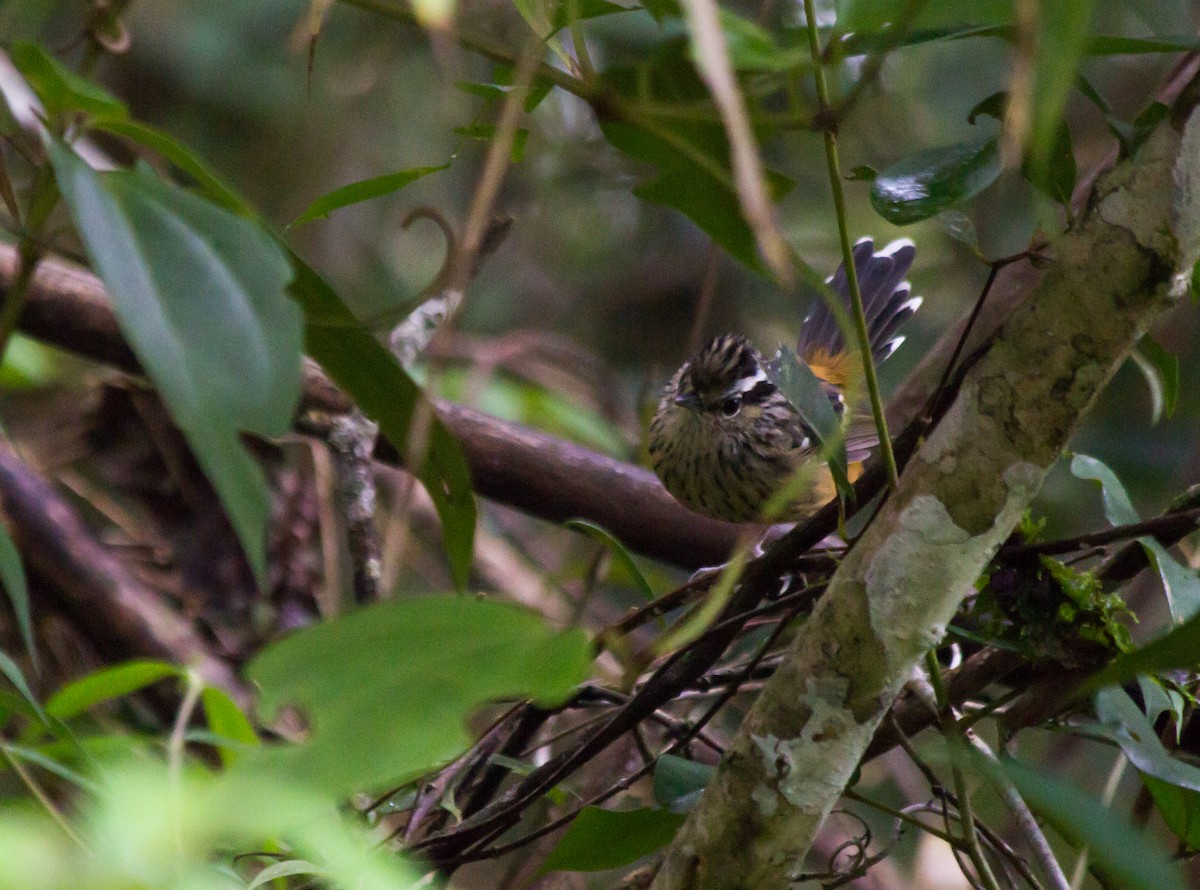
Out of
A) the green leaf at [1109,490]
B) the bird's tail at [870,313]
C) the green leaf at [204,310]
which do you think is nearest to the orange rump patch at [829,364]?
the bird's tail at [870,313]

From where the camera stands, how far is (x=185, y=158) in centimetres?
123

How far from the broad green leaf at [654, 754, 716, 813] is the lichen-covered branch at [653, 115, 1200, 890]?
239 mm

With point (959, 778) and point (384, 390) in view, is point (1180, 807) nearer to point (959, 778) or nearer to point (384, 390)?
point (959, 778)

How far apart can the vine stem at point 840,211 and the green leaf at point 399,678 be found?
1.91 feet

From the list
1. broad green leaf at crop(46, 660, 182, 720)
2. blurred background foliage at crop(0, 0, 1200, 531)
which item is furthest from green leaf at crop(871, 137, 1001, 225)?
blurred background foliage at crop(0, 0, 1200, 531)

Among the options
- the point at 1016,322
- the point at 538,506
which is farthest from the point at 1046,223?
the point at 538,506

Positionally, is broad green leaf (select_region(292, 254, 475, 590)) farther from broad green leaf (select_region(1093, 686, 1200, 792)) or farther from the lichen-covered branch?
broad green leaf (select_region(1093, 686, 1200, 792))

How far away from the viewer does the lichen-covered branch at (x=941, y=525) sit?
1.33 m

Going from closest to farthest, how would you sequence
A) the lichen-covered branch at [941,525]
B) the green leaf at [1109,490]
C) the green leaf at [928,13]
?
1. the green leaf at [928,13]
2. the lichen-covered branch at [941,525]
3. the green leaf at [1109,490]

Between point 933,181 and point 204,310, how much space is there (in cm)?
97

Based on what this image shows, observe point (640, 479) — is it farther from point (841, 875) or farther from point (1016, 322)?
point (1016, 322)

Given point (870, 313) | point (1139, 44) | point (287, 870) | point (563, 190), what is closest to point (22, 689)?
point (287, 870)

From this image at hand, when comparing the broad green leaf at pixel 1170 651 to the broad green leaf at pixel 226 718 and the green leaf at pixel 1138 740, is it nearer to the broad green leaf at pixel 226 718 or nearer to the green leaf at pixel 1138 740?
the green leaf at pixel 1138 740

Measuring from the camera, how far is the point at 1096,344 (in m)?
1.33
